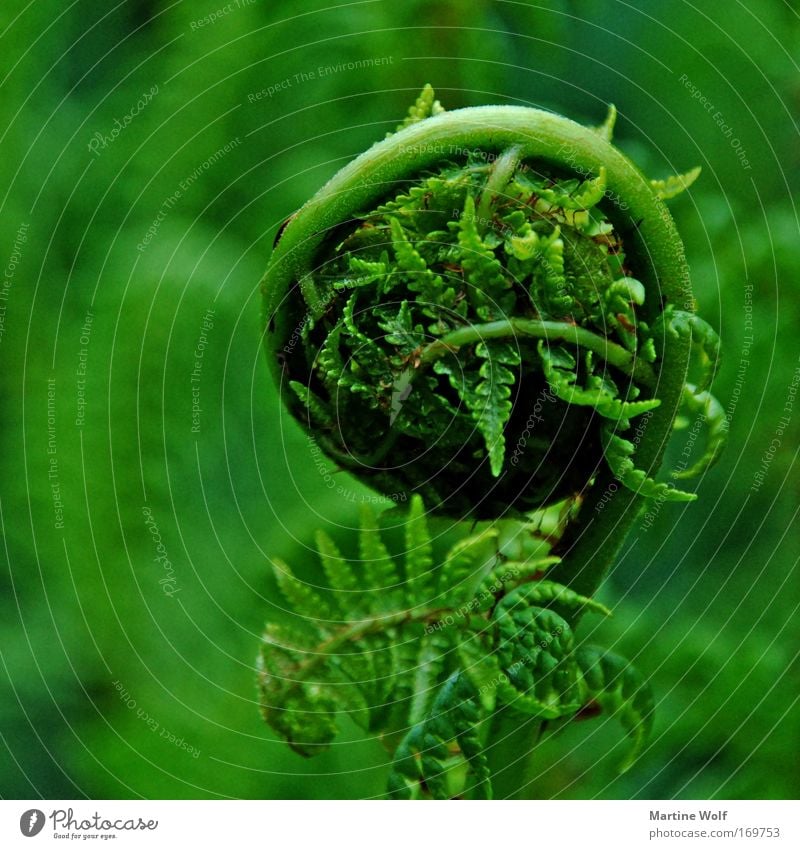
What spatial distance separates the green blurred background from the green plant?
34cm

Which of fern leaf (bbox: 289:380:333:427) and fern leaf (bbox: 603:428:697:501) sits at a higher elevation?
fern leaf (bbox: 289:380:333:427)

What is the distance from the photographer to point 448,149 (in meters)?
0.64

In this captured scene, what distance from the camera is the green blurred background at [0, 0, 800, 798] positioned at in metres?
1.04

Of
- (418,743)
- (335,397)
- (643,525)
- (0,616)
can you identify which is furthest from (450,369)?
(0,616)

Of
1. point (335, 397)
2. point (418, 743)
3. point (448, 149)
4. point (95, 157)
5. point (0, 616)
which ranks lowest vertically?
point (418, 743)

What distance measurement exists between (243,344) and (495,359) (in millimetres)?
557

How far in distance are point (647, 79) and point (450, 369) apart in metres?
0.66

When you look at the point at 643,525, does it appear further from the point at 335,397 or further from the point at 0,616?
the point at 0,616

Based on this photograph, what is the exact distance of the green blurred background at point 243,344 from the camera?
1.04 m
